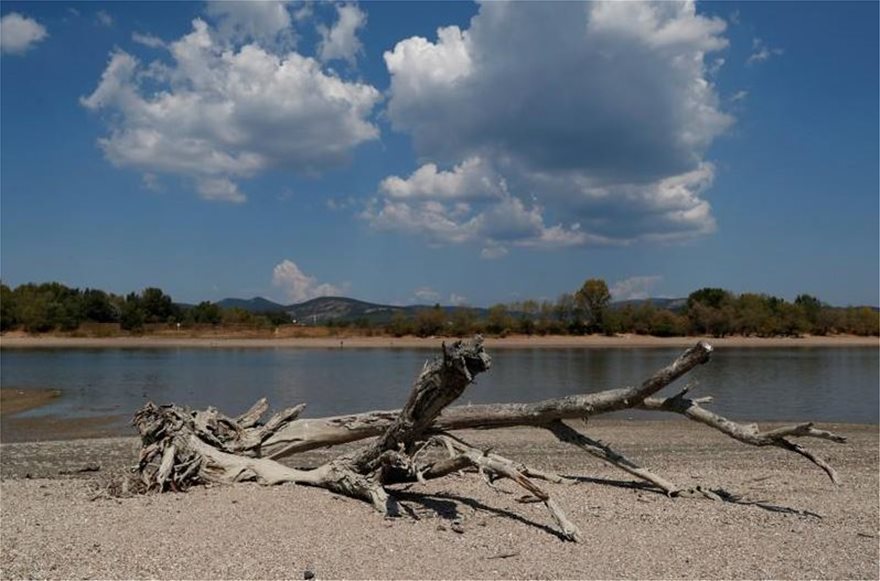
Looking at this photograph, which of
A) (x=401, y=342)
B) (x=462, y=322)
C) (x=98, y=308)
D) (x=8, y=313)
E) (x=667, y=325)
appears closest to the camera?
(x=401, y=342)

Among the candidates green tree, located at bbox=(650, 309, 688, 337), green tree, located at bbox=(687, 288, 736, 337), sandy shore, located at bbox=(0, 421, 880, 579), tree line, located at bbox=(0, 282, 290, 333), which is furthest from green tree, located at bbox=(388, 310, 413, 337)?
sandy shore, located at bbox=(0, 421, 880, 579)

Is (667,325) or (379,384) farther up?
(667,325)

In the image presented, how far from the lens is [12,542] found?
23.7 feet

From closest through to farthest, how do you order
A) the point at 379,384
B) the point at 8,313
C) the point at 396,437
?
the point at 396,437 → the point at 379,384 → the point at 8,313

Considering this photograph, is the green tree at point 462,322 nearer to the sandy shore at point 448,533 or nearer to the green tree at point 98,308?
the green tree at point 98,308

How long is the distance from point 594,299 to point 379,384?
2457 inches

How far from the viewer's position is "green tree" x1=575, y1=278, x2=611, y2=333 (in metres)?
91.6

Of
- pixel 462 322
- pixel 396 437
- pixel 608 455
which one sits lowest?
pixel 608 455

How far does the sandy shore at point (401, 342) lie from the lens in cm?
7975

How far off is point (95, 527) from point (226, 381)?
90.9 feet

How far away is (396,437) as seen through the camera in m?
8.98

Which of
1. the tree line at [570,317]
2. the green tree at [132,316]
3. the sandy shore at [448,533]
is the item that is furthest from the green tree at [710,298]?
the sandy shore at [448,533]

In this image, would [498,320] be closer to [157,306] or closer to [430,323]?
[430,323]

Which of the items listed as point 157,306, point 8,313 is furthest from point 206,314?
point 8,313
